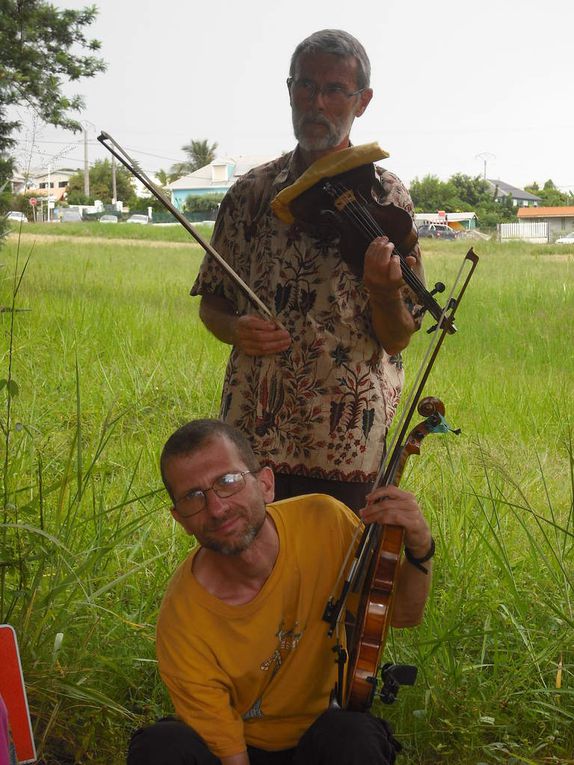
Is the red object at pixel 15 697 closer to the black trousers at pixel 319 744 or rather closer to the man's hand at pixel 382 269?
the black trousers at pixel 319 744

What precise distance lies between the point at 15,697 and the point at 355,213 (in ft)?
4.06

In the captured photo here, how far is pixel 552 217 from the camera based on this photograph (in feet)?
55.6

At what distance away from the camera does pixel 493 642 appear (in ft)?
8.77

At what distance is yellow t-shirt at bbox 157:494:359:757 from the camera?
1.76 m

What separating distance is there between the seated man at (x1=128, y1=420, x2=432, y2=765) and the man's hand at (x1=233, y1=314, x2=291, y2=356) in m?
0.40

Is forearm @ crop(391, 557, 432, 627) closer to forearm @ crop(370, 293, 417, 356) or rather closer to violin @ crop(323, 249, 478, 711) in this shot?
violin @ crop(323, 249, 478, 711)

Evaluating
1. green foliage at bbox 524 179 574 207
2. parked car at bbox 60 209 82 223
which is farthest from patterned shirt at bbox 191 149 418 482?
parked car at bbox 60 209 82 223

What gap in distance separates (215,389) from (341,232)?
10.6 feet

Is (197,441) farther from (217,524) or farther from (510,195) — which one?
(510,195)

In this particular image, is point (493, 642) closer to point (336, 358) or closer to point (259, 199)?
point (336, 358)

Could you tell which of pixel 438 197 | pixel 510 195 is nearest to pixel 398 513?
pixel 510 195

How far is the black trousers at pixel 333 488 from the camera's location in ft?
7.48

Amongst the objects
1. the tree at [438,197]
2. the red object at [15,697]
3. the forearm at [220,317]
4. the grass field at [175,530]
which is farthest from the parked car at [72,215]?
the red object at [15,697]

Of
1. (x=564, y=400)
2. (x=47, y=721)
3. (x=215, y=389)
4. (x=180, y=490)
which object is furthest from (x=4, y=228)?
(x=180, y=490)
